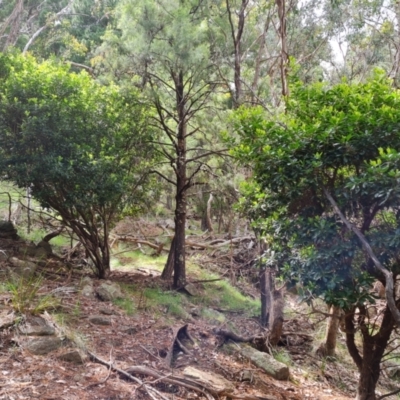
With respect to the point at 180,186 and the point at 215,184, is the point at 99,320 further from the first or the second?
the point at 215,184

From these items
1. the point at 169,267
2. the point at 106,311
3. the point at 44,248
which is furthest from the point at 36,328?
the point at 169,267

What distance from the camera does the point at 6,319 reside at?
14.9ft

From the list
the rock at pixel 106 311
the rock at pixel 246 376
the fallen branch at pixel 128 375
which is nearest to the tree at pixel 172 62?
the rock at pixel 106 311

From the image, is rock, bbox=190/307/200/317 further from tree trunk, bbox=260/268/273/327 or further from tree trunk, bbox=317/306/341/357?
tree trunk, bbox=317/306/341/357

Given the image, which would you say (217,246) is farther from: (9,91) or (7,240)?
(9,91)

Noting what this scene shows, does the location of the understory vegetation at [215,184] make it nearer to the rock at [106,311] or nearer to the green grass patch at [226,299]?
the green grass patch at [226,299]

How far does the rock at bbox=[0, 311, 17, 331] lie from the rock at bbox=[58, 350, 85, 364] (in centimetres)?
68

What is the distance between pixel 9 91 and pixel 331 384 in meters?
7.02

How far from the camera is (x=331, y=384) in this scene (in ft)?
22.0

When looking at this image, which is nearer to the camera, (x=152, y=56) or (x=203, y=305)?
(x=152, y=56)

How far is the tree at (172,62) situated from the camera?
721 cm

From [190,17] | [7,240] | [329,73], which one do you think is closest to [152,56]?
[190,17]

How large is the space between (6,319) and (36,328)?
33cm

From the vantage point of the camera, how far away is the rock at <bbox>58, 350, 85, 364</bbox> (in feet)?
14.1
